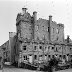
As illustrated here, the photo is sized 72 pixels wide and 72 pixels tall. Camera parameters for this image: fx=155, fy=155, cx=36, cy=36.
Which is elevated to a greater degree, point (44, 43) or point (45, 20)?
point (45, 20)

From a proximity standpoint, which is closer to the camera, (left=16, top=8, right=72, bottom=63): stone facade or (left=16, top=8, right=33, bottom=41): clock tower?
(left=16, top=8, right=72, bottom=63): stone facade

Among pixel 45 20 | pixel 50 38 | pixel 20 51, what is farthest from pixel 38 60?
pixel 45 20

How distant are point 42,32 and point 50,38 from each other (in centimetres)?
382

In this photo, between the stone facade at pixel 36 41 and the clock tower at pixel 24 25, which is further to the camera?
the clock tower at pixel 24 25

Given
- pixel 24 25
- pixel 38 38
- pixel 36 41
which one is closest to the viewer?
pixel 36 41

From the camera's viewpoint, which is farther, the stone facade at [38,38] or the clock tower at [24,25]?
the clock tower at [24,25]

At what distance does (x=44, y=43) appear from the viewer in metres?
50.2

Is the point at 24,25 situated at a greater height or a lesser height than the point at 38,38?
greater

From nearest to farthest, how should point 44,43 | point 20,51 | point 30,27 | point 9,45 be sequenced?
point 20,51, point 44,43, point 30,27, point 9,45

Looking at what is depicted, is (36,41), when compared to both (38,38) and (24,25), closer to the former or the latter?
(38,38)

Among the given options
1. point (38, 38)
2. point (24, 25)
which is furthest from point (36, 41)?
point (24, 25)

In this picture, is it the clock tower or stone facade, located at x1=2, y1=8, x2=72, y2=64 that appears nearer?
stone facade, located at x1=2, y1=8, x2=72, y2=64

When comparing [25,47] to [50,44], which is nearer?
[25,47]

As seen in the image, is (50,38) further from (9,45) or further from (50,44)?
(9,45)
